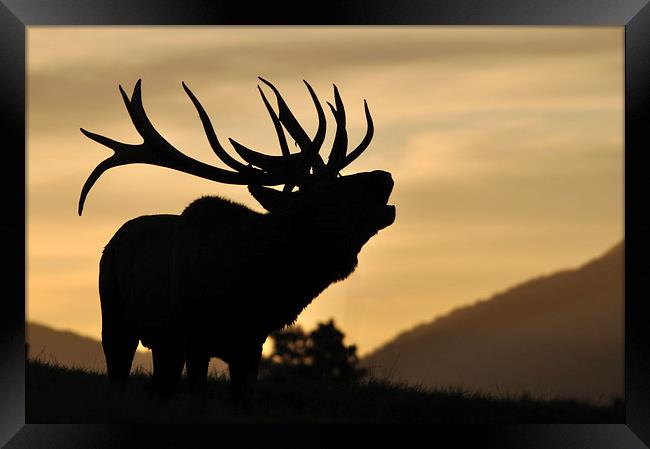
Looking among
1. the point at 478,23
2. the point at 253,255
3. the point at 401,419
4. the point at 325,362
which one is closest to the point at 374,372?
the point at 401,419

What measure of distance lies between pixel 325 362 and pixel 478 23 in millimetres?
9621

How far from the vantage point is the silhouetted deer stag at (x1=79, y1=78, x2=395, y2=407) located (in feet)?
28.5

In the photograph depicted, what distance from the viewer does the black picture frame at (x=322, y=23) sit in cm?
805

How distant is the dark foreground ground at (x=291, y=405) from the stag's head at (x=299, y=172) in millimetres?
1293

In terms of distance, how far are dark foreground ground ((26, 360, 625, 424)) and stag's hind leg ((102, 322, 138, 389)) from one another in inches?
4.6

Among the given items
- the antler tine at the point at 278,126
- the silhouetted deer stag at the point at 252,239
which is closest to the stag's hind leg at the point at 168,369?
the silhouetted deer stag at the point at 252,239

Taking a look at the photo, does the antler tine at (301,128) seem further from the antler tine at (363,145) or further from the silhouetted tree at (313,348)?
the silhouetted tree at (313,348)

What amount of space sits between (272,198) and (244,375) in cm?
128

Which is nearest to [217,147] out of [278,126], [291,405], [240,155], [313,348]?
[240,155]

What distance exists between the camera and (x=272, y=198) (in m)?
8.72

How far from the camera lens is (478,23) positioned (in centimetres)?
816

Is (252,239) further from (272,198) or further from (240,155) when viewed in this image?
(240,155)

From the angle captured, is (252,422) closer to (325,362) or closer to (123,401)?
(123,401)

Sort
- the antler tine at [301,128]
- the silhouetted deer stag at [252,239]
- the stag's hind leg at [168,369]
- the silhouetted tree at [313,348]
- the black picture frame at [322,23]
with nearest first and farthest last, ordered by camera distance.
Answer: the black picture frame at [322,23] < the silhouetted deer stag at [252,239] < the antler tine at [301,128] < the stag's hind leg at [168,369] < the silhouetted tree at [313,348]
